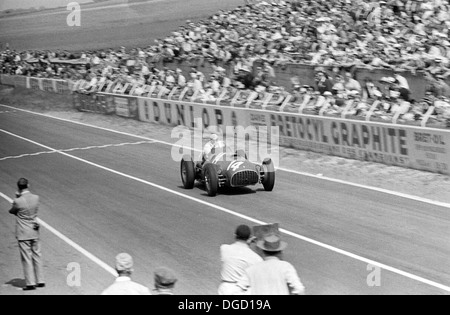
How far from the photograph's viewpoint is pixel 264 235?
24.0 ft

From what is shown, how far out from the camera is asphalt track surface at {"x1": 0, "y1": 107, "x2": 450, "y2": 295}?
10.9 meters

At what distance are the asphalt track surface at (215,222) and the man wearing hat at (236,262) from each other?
257 centimetres

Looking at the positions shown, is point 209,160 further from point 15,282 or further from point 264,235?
point 264,235

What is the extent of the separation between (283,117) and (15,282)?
42.7 feet

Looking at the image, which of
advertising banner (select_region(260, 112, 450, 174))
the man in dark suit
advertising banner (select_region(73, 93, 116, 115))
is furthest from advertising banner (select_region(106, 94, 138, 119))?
the man in dark suit

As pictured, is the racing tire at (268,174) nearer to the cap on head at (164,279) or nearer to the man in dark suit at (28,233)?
the man in dark suit at (28,233)

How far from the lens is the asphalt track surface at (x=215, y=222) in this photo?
35.7 ft

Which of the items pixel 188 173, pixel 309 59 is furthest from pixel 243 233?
pixel 309 59

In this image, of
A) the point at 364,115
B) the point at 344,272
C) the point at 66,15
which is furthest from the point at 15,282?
the point at 66,15

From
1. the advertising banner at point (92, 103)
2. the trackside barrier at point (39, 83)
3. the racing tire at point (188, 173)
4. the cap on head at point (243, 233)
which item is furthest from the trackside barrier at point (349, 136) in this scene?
the trackside barrier at point (39, 83)

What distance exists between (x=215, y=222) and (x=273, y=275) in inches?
291

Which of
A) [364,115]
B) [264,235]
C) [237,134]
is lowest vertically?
[237,134]
